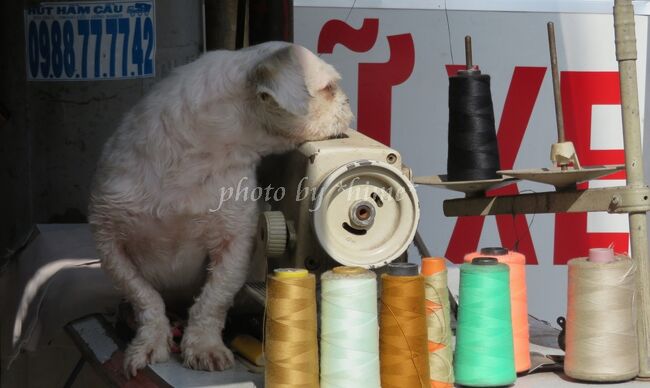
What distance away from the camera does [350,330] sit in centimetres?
206

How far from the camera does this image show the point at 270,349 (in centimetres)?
209

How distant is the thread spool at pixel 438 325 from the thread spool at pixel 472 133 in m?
0.53

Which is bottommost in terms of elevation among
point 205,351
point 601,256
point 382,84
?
point 205,351

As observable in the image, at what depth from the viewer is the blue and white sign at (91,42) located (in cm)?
419

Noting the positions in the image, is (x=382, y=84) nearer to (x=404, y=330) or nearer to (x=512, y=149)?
(x=512, y=149)

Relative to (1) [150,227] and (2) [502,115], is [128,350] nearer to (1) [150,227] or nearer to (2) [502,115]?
(1) [150,227]

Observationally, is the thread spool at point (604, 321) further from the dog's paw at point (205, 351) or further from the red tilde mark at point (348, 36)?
the red tilde mark at point (348, 36)

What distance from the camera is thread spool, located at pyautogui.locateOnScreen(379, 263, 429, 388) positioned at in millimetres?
2092

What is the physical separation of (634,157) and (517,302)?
45 centimetres

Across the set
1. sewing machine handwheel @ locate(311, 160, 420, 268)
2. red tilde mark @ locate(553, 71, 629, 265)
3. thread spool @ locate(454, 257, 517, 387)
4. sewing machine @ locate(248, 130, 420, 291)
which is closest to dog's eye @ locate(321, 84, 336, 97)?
sewing machine @ locate(248, 130, 420, 291)

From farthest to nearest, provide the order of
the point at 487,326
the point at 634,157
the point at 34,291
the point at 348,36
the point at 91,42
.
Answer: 1. the point at 348,36
2. the point at 91,42
3. the point at 34,291
4. the point at 634,157
5. the point at 487,326

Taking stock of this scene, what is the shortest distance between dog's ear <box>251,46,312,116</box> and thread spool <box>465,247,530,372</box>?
0.58 meters

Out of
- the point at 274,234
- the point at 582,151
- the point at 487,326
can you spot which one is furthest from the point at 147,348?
the point at 582,151

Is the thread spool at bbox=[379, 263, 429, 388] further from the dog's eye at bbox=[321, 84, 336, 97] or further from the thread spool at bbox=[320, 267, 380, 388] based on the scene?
the dog's eye at bbox=[321, 84, 336, 97]
